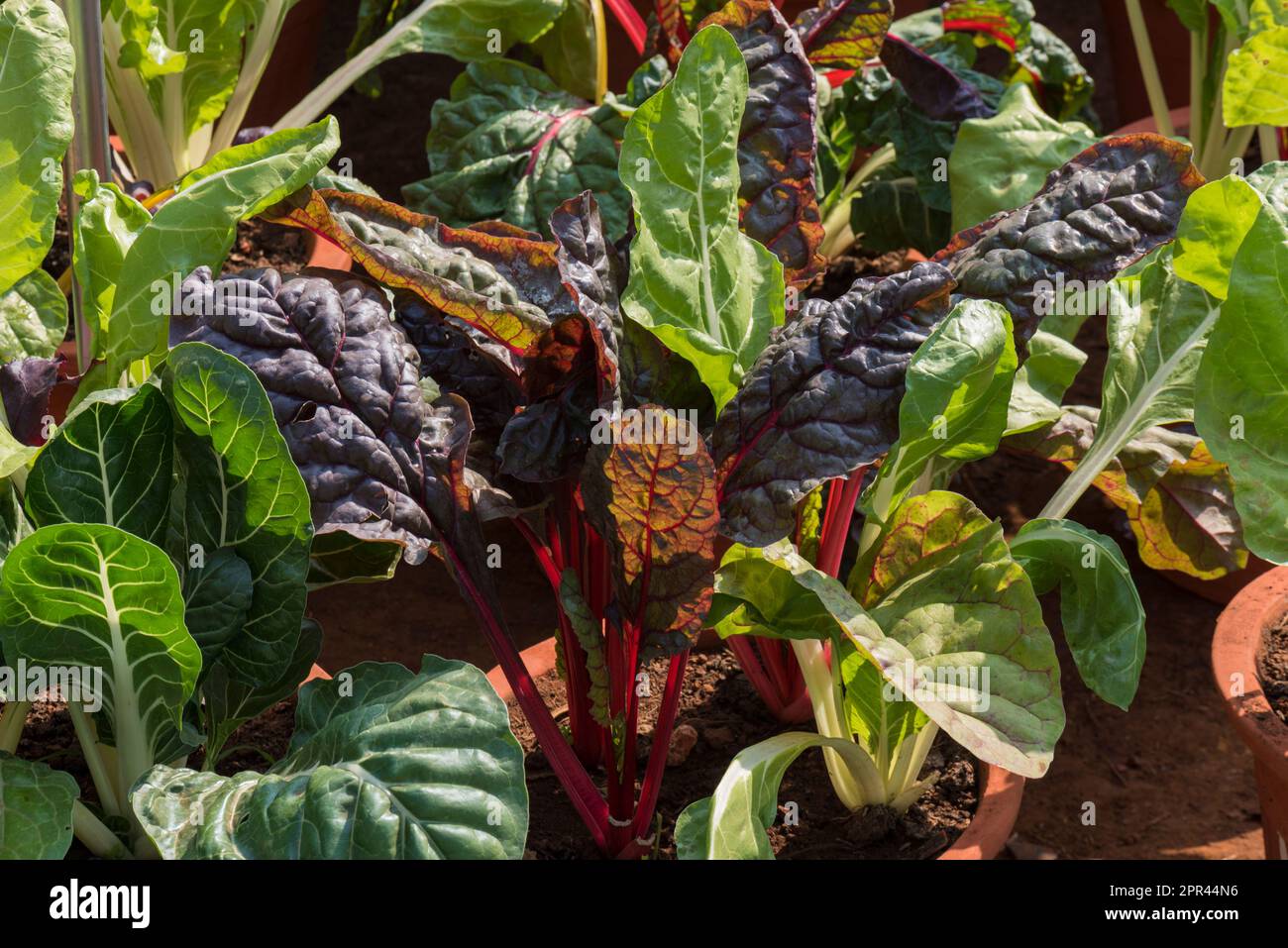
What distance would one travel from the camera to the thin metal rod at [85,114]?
110cm

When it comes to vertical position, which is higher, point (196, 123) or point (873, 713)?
point (196, 123)

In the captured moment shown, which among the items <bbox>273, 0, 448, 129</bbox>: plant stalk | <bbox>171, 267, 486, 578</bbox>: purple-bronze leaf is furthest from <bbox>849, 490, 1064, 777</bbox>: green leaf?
<bbox>273, 0, 448, 129</bbox>: plant stalk

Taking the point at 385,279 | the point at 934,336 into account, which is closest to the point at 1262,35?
the point at 934,336

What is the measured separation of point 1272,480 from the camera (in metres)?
1.06

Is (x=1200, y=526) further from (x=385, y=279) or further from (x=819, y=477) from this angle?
(x=385, y=279)

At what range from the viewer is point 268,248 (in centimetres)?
193

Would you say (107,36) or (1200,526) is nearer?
(1200,526)

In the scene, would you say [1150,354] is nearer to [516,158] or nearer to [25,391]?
[516,158]

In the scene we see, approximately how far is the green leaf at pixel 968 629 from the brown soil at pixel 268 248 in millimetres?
1039

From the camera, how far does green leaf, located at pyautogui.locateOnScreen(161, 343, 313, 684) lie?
94cm
